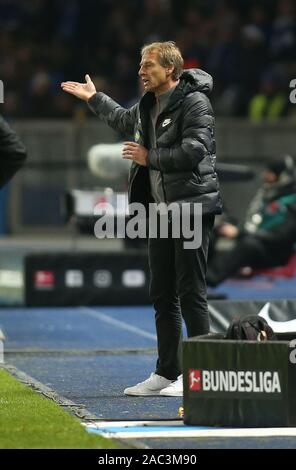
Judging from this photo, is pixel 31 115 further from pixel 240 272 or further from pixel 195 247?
pixel 195 247

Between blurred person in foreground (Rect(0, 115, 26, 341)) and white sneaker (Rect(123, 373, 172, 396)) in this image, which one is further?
blurred person in foreground (Rect(0, 115, 26, 341))

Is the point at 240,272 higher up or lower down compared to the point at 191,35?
lower down

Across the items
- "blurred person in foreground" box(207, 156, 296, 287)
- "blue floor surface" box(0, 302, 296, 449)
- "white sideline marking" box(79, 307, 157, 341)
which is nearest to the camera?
"blue floor surface" box(0, 302, 296, 449)

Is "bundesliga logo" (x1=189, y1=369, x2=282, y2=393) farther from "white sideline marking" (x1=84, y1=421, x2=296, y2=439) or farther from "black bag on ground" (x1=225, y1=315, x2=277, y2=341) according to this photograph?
"black bag on ground" (x1=225, y1=315, x2=277, y2=341)

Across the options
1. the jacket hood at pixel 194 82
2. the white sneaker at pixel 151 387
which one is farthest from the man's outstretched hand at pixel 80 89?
the white sneaker at pixel 151 387

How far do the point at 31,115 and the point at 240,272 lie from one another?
9.12 meters

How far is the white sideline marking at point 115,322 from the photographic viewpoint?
1322 cm

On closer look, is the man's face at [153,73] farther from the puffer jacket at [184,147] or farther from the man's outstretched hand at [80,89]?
the man's outstretched hand at [80,89]

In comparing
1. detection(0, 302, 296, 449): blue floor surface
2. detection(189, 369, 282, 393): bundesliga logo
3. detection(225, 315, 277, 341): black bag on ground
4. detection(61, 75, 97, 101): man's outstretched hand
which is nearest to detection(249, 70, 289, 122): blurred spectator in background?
detection(0, 302, 296, 449): blue floor surface

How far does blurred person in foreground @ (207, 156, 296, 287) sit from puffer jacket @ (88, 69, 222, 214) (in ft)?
26.8

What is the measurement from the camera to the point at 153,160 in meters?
8.71

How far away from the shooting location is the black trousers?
880 centimetres

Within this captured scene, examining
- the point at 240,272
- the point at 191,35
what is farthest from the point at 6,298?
the point at 191,35
